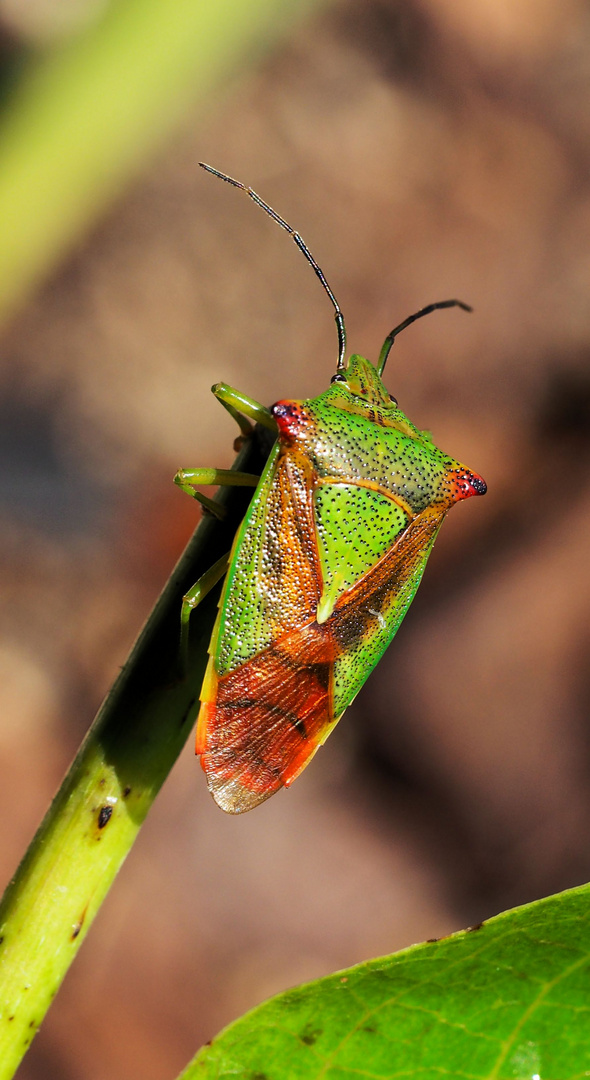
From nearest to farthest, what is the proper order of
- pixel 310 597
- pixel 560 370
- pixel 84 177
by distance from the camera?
pixel 310 597 → pixel 84 177 → pixel 560 370

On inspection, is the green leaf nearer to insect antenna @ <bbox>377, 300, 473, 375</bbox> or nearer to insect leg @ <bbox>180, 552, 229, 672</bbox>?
insect leg @ <bbox>180, 552, 229, 672</bbox>

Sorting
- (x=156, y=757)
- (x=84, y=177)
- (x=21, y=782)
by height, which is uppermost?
(x=84, y=177)

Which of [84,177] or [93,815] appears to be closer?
[93,815]

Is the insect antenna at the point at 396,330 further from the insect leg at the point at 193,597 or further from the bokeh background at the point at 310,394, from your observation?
the bokeh background at the point at 310,394

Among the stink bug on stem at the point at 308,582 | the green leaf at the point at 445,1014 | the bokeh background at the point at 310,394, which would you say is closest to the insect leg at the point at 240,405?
the stink bug on stem at the point at 308,582

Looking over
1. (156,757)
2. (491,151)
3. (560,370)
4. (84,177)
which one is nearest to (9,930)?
(156,757)

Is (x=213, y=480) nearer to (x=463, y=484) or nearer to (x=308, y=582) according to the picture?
(x=308, y=582)

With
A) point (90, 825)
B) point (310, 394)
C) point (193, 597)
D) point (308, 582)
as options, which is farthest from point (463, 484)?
point (310, 394)

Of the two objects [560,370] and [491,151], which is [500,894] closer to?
[560,370]
